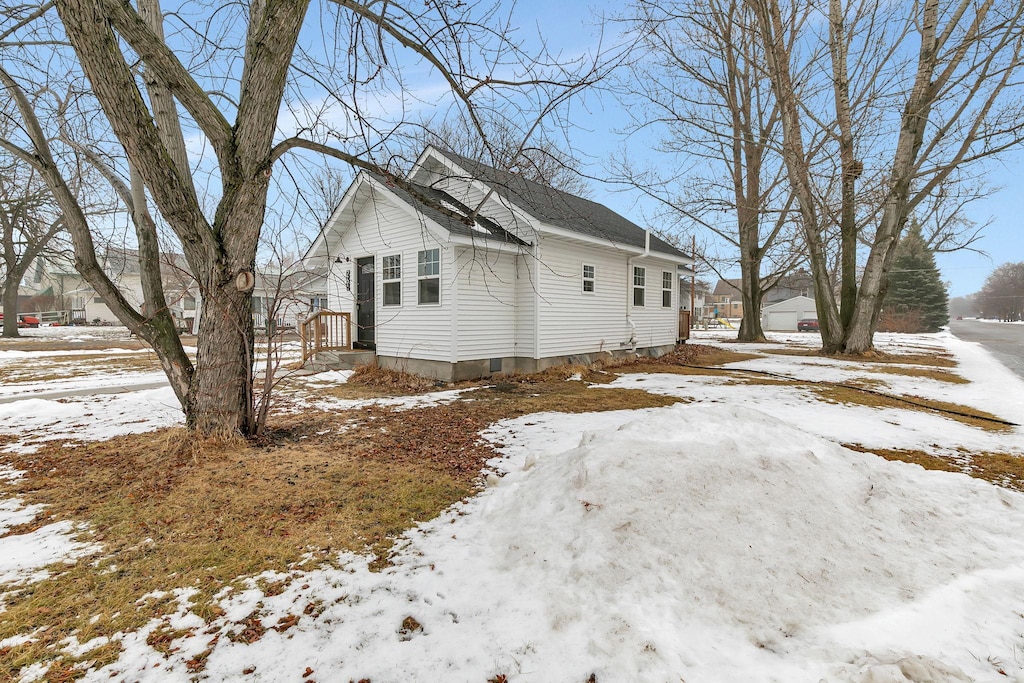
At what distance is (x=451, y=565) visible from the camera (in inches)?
102

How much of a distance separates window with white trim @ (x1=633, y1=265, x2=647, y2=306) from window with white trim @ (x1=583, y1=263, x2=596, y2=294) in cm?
239

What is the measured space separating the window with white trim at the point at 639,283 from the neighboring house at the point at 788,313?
38.1 meters

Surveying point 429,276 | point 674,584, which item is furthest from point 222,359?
point 429,276

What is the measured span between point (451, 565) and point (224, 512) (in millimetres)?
1914

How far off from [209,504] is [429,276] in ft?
21.8

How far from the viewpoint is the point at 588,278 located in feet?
37.4

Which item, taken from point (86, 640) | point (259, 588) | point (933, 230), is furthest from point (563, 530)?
point (933, 230)

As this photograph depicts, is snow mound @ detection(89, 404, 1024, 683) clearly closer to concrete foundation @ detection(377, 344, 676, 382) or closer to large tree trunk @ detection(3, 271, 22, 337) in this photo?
concrete foundation @ detection(377, 344, 676, 382)

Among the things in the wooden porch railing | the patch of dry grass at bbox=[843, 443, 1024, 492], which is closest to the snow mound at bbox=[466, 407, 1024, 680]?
the patch of dry grass at bbox=[843, 443, 1024, 492]

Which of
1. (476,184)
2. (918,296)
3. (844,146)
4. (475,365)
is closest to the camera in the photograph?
(475,365)

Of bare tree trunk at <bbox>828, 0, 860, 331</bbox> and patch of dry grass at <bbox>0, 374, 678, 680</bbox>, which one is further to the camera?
bare tree trunk at <bbox>828, 0, 860, 331</bbox>

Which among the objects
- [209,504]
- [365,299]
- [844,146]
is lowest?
[209,504]

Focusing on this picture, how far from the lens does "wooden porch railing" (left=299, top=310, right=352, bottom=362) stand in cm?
1077

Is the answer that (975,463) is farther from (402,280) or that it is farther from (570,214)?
(402,280)
